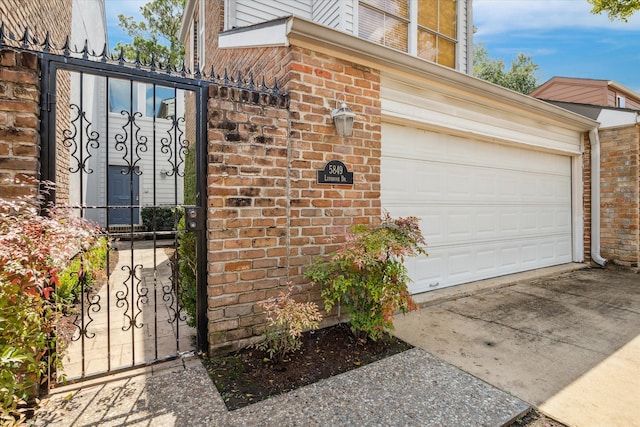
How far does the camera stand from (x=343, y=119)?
3.13 m

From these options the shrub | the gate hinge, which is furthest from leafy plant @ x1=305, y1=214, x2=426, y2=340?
the gate hinge

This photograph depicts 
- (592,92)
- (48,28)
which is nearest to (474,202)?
(48,28)

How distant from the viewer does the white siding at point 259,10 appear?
18.2 ft

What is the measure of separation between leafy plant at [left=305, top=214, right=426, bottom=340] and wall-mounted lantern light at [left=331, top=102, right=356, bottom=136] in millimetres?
983

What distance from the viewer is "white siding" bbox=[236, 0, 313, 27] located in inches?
219

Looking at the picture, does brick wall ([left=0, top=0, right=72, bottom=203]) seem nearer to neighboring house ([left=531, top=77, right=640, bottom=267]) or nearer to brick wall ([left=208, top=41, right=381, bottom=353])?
brick wall ([left=208, top=41, right=381, bottom=353])

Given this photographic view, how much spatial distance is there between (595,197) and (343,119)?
6377 millimetres

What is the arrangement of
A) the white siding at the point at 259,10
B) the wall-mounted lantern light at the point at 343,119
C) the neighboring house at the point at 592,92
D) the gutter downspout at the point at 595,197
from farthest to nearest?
the neighboring house at the point at 592,92 < the gutter downspout at the point at 595,197 < the white siding at the point at 259,10 < the wall-mounted lantern light at the point at 343,119

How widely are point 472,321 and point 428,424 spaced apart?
1964 mm

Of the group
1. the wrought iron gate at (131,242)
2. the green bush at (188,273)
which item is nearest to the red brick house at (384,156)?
the wrought iron gate at (131,242)

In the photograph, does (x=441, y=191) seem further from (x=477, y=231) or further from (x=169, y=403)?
(x=169, y=403)

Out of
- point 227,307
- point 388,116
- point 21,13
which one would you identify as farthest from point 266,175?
point 21,13

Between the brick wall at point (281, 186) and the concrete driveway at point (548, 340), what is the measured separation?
4.34 feet

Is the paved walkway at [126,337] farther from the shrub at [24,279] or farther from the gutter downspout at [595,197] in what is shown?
the gutter downspout at [595,197]
